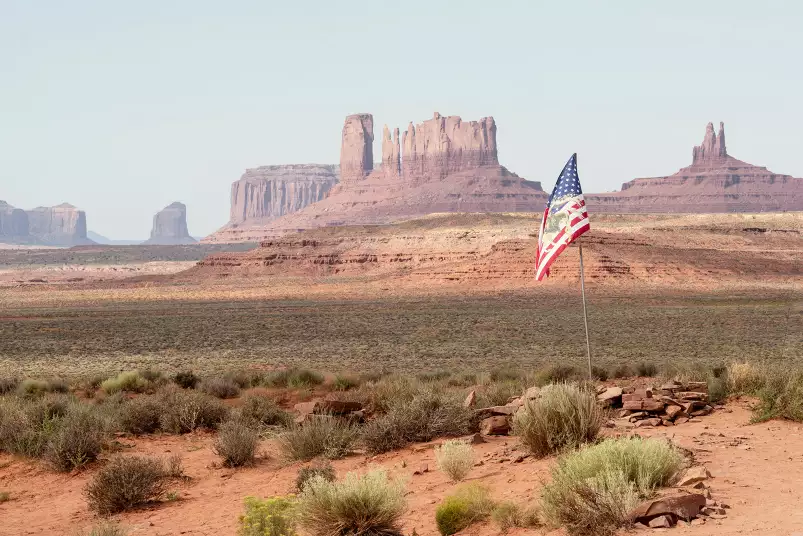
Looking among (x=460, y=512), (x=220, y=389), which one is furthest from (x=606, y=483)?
(x=220, y=389)

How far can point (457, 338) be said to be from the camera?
43906 mm

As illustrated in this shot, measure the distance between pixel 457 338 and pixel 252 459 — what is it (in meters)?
28.4

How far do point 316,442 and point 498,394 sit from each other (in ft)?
15.3

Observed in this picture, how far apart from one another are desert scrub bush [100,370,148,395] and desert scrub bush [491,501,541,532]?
16.2 m

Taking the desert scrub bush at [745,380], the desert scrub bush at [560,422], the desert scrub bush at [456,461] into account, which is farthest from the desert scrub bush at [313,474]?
the desert scrub bush at [745,380]

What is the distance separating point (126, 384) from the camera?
25.8 m

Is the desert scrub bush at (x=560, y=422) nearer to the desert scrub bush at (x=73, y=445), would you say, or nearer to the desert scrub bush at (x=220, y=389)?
the desert scrub bush at (x=73, y=445)

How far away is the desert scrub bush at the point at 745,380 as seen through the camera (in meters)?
18.0

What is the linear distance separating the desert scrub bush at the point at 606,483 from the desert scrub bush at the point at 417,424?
5.20 metres

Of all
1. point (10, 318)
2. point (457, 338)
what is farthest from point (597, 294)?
point (10, 318)

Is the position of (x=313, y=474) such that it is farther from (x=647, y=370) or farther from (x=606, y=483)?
(x=647, y=370)

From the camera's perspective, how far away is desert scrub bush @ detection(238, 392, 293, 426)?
1967 centimetres

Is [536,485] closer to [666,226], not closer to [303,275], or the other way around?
[303,275]

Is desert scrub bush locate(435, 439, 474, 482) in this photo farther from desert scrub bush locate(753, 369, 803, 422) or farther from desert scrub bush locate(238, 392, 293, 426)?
desert scrub bush locate(238, 392, 293, 426)
